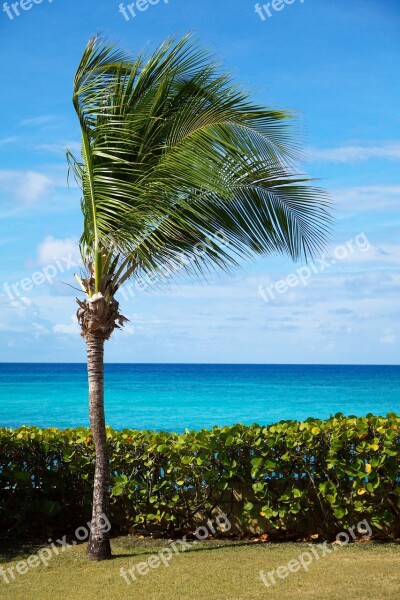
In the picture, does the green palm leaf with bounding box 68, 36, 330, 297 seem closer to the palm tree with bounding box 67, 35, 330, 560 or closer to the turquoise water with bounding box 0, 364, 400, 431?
the palm tree with bounding box 67, 35, 330, 560

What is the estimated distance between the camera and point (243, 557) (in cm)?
723

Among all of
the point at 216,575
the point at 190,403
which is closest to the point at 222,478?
the point at 216,575

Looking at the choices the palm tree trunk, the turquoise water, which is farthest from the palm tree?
the turquoise water

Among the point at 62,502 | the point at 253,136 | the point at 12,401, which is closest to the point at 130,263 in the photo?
the point at 253,136

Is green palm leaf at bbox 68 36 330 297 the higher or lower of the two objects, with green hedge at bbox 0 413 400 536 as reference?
higher

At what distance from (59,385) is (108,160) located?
59167 millimetres

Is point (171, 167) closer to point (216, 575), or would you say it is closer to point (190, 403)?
point (216, 575)

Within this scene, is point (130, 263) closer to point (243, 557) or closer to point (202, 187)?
point (202, 187)

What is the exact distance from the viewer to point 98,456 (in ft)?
24.7

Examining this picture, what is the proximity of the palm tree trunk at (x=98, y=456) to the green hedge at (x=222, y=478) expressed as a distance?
0.64 metres

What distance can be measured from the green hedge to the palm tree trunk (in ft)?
2.11

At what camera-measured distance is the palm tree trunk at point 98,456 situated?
739 cm

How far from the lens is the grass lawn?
20.4 feet

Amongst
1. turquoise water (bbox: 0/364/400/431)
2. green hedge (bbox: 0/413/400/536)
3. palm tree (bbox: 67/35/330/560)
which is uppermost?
palm tree (bbox: 67/35/330/560)
